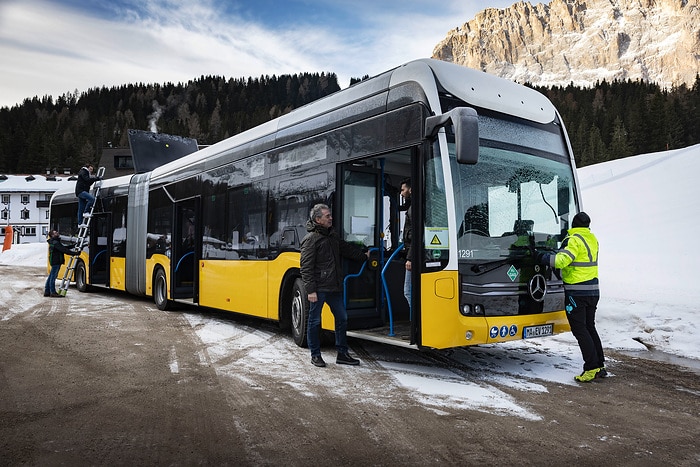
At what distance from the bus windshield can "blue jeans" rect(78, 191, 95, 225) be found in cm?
1281

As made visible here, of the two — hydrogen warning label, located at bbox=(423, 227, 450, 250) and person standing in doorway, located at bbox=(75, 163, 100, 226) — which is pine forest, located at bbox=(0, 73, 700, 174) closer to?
person standing in doorway, located at bbox=(75, 163, 100, 226)

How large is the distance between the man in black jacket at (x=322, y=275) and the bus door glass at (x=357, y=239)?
0.37 m

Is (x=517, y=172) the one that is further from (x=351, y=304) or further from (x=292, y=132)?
(x=292, y=132)

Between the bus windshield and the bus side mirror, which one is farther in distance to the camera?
the bus windshield

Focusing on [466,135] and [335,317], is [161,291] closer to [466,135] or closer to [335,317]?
[335,317]


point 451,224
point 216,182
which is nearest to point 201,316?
point 216,182

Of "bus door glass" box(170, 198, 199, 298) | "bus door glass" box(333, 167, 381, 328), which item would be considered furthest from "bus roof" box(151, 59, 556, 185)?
"bus door glass" box(170, 198, 199, 298)

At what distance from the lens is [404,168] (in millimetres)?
7223

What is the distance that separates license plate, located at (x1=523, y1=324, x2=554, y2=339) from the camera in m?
5.98

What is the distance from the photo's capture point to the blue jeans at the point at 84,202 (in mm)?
15633

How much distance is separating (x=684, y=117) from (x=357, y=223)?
81.6 metres

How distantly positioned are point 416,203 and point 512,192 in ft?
3.53

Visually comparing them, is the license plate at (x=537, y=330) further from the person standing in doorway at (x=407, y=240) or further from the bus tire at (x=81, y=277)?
the bus tire at (x=81, y=277)

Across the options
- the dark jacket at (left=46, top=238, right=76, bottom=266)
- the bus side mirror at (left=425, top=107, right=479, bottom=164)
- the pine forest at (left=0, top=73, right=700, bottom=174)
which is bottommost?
the dark jacket at (left=46, top=238, right=76, bottom=266)
